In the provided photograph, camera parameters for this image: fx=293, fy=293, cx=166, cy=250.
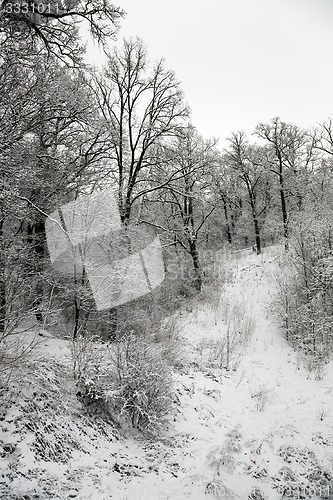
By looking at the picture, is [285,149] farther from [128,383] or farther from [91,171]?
[128,383]

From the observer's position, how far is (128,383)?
5.64m

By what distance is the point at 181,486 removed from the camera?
440 cm

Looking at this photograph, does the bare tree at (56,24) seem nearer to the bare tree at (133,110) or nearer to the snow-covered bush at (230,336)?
the bare tree at (133,110)

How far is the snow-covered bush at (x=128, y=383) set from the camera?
552cm

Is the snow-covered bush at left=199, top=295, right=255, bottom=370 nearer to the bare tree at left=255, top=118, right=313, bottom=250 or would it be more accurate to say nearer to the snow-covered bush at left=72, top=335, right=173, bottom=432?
the snow-covered bush at left=72, top=335, right=173, bottom=432

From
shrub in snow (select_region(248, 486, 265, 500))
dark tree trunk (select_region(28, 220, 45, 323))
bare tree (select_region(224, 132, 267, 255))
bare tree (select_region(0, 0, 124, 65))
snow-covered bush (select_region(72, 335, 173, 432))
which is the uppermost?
bare tree (select_region(224, 132, 267, 255))

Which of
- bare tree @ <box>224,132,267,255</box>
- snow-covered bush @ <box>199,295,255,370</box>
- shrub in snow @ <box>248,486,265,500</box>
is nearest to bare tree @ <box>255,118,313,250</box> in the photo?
bare tree @ <box>224,132,267,255</box>

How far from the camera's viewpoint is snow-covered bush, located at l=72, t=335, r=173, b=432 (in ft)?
18.1

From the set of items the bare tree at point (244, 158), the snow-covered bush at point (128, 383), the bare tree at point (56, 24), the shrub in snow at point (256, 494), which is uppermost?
the bare tree at point (244, 158)

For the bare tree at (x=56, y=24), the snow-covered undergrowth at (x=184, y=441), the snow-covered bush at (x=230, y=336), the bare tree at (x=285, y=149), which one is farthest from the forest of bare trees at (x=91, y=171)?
the bare tree at (x=285, y=149)

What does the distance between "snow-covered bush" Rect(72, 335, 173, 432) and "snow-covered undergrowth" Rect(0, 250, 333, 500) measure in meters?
0.23

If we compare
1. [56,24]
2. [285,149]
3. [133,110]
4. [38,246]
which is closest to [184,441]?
[38,246]

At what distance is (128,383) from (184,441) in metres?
1.52

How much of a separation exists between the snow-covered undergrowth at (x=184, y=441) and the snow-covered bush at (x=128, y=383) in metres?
0.23
